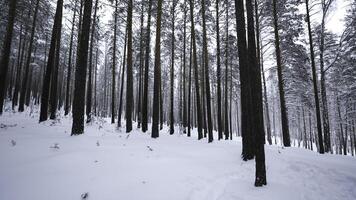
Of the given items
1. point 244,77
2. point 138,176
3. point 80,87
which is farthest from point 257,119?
point 80,87

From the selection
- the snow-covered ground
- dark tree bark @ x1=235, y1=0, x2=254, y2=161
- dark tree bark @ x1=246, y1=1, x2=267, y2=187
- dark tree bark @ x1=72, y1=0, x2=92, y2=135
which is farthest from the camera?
dark tree bark @ x1=72, y1=0, x2=92, y2=135

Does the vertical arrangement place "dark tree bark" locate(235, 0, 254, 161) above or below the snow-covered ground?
above

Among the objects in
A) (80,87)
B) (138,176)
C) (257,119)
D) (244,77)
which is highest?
(244,77)

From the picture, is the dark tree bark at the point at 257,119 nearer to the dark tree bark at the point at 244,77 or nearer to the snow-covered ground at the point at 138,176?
the snow-covered ground at the point at 138,176

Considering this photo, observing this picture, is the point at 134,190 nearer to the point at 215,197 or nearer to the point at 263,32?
the point at 215,197

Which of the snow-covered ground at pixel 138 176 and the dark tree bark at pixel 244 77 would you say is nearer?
the snow-covered ground at pixel 138 176

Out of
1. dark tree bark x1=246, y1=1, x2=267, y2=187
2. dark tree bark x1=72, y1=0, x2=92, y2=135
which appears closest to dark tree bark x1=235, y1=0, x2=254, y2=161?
dark tree bark x1=246, y1=1, x2=267, y2=187

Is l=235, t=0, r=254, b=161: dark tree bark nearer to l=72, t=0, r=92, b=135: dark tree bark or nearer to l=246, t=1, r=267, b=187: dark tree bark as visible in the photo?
l=246, t=1, r=267, b=187: dark tree bark

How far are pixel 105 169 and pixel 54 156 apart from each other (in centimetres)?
148

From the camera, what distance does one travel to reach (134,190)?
4.23 m

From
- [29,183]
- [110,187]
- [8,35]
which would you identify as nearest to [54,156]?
[29,183]

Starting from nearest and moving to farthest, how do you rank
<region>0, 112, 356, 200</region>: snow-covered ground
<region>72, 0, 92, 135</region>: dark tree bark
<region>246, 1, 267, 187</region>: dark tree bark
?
<region>0, 112, 356, 200</region>: snow-covered ground → <region>246, 1, 267, 187</region>: dark tree bark → <region>72, 0, 92, 135</region>: dark tree bark

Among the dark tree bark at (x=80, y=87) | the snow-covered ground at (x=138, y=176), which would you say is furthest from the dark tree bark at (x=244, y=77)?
the dark tree bark at (x=80, y=87)

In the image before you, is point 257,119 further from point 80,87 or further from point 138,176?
point 80,87
